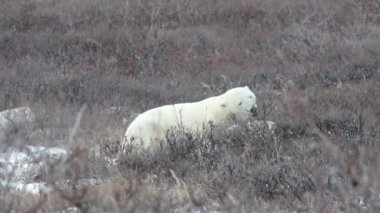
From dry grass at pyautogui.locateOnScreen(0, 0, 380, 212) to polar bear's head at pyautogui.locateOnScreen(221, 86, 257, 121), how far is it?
19cm

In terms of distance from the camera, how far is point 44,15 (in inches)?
650

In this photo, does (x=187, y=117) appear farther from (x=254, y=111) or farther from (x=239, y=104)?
(x=254, y=111)

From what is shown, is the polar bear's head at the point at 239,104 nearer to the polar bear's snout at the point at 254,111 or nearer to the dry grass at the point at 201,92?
the polar bear's snout at the point at 254,111

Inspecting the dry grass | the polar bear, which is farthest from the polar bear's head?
the dry grass

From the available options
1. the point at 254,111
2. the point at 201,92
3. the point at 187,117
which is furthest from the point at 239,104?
the point at 201,92

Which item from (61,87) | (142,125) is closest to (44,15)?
(61,87)

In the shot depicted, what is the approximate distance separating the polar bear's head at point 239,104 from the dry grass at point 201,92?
19 cm

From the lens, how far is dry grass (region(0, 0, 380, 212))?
351cm

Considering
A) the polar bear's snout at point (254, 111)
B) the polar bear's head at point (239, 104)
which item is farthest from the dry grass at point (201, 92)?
the polar bear's head at point (239, 104)

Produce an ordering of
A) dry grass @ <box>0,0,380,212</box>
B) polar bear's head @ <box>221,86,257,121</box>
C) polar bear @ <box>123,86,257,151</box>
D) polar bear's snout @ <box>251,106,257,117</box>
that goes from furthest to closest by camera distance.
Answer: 1. polar bear's snout @ <box>251,106,257,117</box>
2. polar bear's head @ <box>221,86,257,121</box>
3. polar bear @ <box>123,86,257,151</box>
4. dry grass @ <box>0,0,380,212</box>

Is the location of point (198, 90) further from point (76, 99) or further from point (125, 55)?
point (125, 55)

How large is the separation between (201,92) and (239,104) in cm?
417

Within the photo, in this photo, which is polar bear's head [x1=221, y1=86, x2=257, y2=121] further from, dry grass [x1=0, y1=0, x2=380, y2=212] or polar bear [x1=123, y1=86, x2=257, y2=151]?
dry grass [x1=0, y1=0, x2=380, y2=212]

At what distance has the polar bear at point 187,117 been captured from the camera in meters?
6.18
